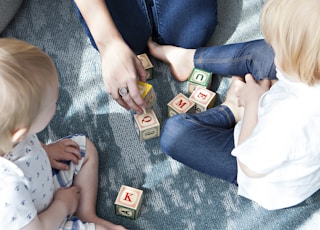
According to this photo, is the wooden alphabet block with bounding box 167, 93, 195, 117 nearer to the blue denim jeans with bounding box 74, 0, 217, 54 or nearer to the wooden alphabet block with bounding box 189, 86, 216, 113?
the wooden alphabet block with bounding box 189, 86, 216, 113

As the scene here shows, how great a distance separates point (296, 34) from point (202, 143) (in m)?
0.44

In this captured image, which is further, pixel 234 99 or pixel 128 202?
pixel 234 99

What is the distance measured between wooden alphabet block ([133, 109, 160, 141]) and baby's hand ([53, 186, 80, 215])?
25 centimetres

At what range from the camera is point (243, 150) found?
998 millimetres

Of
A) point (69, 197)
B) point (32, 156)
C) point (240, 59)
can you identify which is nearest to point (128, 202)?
point (69, 197)

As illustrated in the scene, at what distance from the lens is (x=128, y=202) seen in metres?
1.19

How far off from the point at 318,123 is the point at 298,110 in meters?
0.05

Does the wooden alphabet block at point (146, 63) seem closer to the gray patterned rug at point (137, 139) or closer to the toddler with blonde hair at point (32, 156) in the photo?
the gray patterned rug at point (137, 139)

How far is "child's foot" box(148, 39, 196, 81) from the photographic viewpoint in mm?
1431

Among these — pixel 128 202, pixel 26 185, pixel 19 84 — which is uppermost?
pixel 19 84

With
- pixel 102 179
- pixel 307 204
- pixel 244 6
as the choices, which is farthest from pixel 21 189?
pixel 244 6

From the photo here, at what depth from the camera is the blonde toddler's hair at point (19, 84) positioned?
82cm

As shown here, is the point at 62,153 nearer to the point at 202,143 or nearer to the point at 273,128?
the point at 202,143

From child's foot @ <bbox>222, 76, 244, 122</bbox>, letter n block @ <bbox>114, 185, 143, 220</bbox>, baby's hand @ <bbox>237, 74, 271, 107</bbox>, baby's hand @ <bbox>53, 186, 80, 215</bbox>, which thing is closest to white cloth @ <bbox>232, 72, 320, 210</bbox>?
baby's hand @ <bbox>237, 74, 271, 107</bbox>
